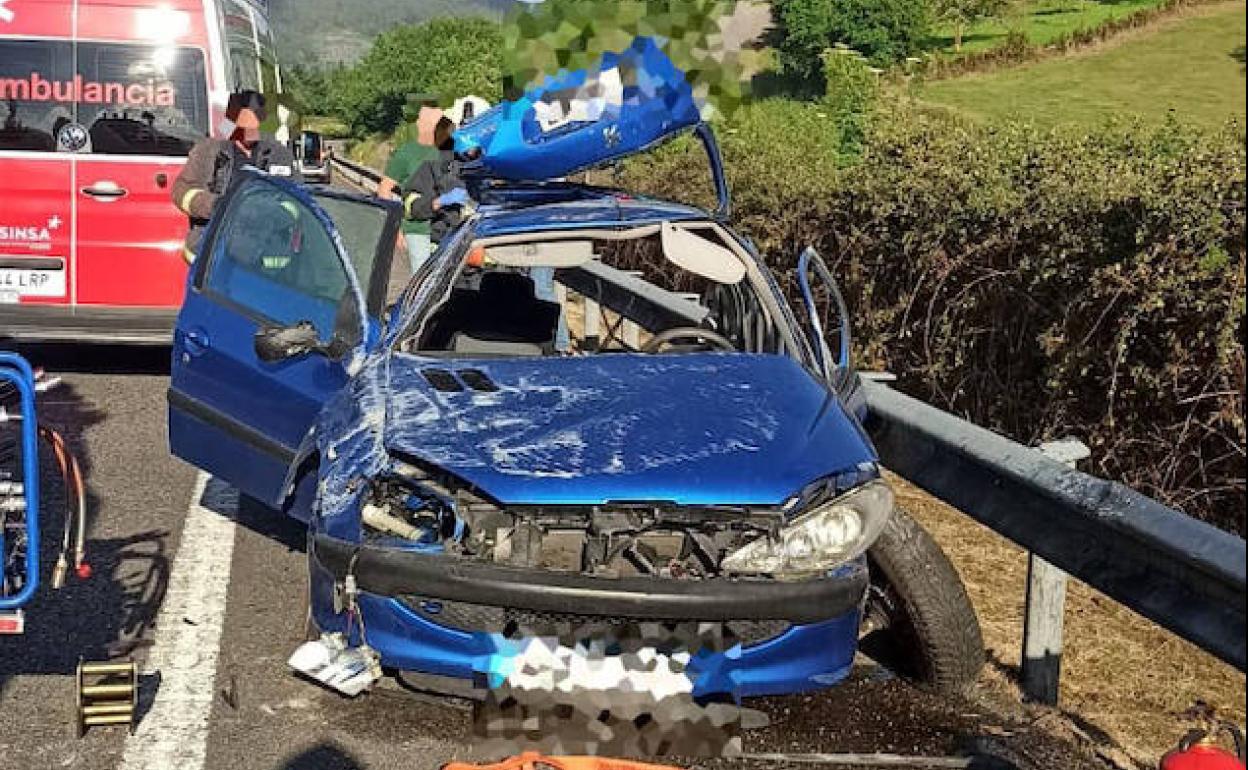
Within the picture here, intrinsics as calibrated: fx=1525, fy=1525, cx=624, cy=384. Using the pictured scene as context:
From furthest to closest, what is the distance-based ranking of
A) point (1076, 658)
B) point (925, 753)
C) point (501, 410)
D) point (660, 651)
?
point (1076, 658), point (501, 410), point (925, 753), point (660, 651)

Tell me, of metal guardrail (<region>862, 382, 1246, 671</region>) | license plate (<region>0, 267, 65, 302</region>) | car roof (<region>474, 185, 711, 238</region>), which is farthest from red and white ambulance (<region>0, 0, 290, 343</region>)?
metal guardrail (<region>862, 382, 1246, 671</region>)

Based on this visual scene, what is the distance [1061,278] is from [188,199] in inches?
202

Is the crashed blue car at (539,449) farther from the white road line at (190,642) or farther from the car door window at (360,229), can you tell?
the white road line at (190,642)

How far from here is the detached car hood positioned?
13.6ft

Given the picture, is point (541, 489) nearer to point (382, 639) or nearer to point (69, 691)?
point (382, 639)

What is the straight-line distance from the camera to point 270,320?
5988 mm

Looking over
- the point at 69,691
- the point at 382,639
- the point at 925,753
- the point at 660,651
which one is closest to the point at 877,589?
the point at 925,753

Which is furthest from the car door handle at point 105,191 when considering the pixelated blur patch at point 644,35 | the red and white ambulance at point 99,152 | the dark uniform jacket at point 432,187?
the pixelated blur patch at point 644,35

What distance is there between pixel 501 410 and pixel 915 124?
5.70 meters

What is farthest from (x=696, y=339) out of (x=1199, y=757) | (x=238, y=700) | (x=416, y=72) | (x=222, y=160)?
(x=416, y=72)

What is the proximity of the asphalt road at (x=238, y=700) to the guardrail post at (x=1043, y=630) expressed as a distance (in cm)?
15

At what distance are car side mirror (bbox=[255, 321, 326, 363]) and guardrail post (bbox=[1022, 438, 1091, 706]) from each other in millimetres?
2500

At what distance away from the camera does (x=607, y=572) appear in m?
4.04

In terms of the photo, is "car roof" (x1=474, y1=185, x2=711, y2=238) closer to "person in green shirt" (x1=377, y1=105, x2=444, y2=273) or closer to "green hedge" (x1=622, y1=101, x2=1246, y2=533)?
"green hedge" (x1=622, y1=101, x2=1246, y2=533)
